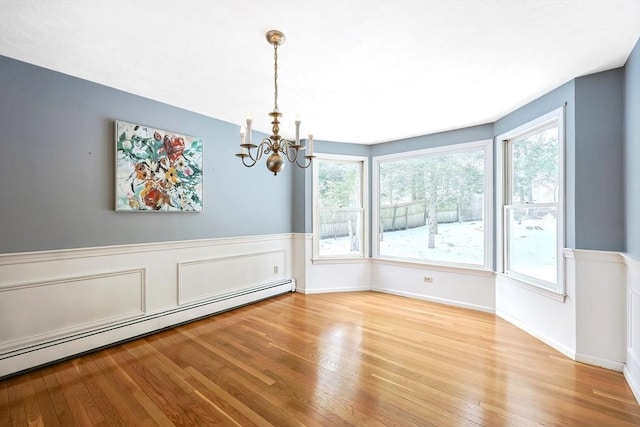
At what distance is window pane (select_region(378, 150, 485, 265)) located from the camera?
3.88 metres

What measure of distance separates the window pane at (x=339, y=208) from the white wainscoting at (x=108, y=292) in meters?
1.30

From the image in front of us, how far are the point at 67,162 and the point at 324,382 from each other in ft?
9.38

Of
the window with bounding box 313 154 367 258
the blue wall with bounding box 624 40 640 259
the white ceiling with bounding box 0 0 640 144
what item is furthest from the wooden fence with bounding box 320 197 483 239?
the blue wall with bounding box 624 40 640 259

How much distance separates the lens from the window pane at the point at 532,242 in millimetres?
2865

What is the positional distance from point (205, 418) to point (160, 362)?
0.93 m

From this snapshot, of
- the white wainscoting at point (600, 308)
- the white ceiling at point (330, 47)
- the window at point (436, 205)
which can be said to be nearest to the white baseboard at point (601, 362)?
the white wainscoting at point (600, 308)

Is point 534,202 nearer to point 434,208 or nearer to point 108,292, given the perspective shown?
point 434,208

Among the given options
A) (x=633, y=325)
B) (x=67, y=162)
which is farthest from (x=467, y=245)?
(x=67, y=162)

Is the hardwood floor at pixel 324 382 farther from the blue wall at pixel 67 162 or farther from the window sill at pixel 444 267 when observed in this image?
the blue wall at pixel 67 162

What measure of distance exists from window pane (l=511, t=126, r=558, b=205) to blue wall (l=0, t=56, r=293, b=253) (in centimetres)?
379

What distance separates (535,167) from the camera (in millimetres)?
3080

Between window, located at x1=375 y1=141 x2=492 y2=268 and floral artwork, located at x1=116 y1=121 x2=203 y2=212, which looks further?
window, located at x1=375 y1=141 x2=492 y2=268

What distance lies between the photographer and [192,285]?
3400 mm

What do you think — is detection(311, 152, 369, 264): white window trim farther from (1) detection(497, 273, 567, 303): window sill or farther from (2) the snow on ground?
(1) detection(497, 273, 567, 303): window sill
